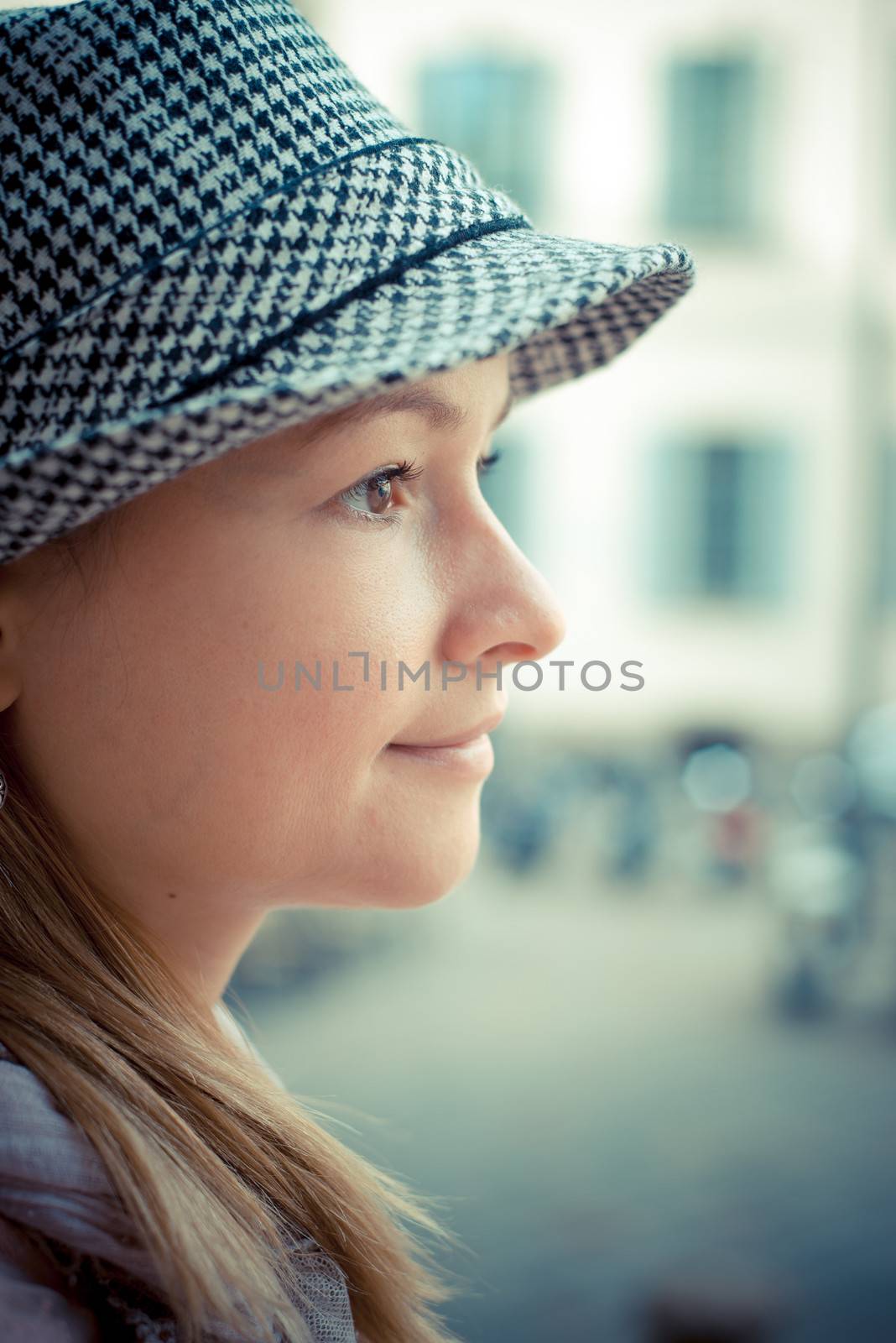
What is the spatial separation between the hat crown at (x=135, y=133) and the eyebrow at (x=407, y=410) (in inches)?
5.9

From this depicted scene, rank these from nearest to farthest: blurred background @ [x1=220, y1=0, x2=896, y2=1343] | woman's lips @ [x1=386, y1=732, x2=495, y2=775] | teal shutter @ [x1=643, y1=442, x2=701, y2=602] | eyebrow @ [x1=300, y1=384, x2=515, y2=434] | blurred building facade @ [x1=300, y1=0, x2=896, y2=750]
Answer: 1. eyebrow @ [x1=300, y1=384, x2=515, y2=434]
2. woman's lips @ [x1=386, y1=732, x2=495, y2=775]
3. blurred background @ [x1=220, y1=0, x2=896, y2=1343]
4. blurred building facade @ [x1=300, y1=0, x2=896, y2=750]
5. teal shutter @ [x1=643, y1=442, x2=701, y2=602]

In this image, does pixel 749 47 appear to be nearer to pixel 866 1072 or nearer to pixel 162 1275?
pixel 866 1072

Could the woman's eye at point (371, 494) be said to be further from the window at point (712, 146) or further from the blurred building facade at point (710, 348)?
the window at point (712, 146)

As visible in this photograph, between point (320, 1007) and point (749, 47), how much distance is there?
8090mm

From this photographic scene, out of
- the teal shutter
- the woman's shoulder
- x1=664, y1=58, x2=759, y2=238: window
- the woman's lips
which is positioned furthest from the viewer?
the teal shutter

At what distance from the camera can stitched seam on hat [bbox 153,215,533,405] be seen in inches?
28.8

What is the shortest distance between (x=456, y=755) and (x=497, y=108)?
925 cm

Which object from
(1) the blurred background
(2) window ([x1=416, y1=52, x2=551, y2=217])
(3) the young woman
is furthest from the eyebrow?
(2) window ([x1=416, y1=52, x2=551, y2=217])

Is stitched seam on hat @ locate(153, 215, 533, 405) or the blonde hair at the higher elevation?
stitched seam on hat @ locate(153, 215, 533, 405)

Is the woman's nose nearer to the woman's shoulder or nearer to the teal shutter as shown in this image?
the woman's shoulder

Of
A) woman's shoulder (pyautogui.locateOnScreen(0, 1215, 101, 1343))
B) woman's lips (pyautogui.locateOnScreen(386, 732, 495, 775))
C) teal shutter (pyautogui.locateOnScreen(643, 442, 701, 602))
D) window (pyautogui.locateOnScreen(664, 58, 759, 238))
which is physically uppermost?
window (pyautogui.locateOnScreen(664, 58, 759, 238))

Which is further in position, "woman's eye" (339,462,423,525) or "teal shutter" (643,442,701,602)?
"teal shutter" (643,442,701,602)

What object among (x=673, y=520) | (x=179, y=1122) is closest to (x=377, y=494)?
(x=179, y=1122)

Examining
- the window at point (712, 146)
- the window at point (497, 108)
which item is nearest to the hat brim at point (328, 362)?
the window at point (497, 108)
